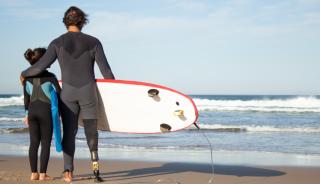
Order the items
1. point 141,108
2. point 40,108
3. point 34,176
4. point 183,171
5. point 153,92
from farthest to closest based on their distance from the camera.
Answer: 1. point 183,171
2. point 141,108
3. point 153,92
4. point 34,176
5. point 40,108

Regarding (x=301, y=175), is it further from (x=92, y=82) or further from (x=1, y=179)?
(x=1, y=179)

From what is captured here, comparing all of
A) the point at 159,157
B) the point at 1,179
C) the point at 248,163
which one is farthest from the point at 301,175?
the point at 1,179

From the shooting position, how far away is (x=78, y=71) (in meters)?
4.52

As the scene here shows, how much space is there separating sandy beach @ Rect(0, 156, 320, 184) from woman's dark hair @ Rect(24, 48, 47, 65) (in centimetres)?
118

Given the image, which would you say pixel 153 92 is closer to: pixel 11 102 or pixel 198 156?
pixel 198 156

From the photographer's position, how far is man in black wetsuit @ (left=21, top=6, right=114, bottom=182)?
14.8 ft

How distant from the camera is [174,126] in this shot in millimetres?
4973

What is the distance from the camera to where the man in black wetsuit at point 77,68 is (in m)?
4.52

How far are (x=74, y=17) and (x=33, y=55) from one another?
60 cm

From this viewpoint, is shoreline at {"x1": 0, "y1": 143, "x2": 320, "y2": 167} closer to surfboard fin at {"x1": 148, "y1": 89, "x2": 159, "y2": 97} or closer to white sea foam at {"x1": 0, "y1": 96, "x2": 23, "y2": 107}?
surfboard fin at {"x1": 148, "y1": 89, "x2": 159, "y2": 97}

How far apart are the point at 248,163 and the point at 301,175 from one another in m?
1.07

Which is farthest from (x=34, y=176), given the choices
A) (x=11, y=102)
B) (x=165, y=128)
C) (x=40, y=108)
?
(x=11, y=102)

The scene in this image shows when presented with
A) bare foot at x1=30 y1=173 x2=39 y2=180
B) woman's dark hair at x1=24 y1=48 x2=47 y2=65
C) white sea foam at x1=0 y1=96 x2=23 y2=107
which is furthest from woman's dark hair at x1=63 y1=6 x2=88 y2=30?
white sea foam at x1=0 y1=96 x2=23 y2=107

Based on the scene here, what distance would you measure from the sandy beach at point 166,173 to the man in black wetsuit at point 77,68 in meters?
0.68
